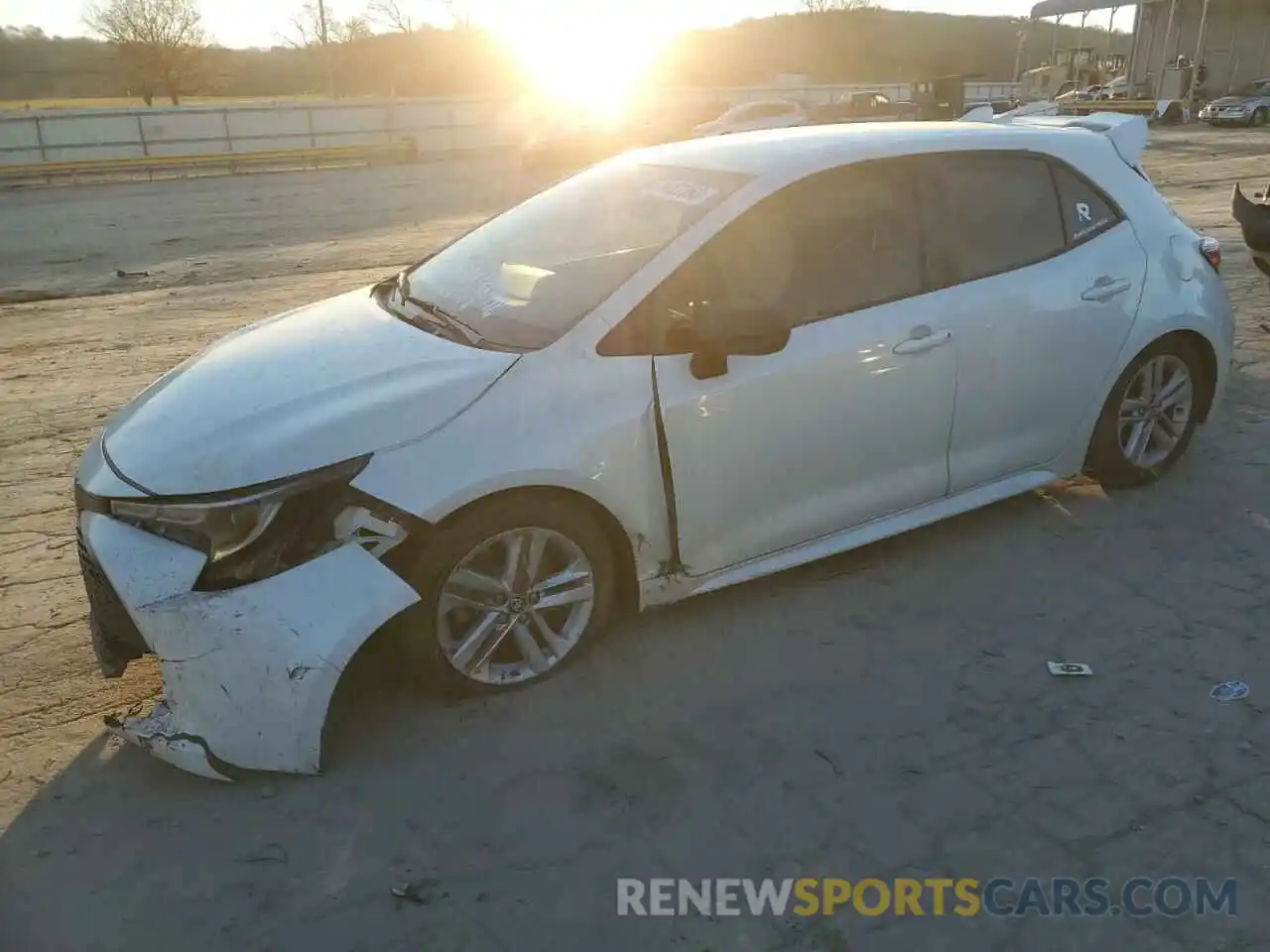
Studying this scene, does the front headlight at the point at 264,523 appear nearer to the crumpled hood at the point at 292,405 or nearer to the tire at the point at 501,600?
the crumpled hood at the point at 292,405

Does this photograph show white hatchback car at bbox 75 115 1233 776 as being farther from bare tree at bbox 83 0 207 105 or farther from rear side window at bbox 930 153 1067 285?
bare tree at bbox 83 0 207 105

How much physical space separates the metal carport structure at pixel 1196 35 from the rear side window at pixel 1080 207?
117ft

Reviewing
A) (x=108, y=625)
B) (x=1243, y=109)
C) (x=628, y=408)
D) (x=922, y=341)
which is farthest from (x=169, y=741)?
(x=1243, y=109)

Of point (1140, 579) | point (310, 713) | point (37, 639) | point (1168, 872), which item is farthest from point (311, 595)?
point (1140, 579)

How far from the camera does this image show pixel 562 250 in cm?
382

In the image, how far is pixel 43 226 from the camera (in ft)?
56.6

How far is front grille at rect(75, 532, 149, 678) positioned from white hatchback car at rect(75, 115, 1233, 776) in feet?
0.04

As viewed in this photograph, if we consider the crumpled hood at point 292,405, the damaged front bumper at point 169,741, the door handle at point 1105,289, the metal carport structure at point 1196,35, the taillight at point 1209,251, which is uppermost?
the metal carport structure at point 1196,35

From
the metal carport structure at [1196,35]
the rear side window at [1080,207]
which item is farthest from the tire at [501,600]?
the metal carport structure at [1196,35]

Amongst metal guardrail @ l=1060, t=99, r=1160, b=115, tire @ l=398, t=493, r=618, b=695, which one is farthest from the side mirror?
metal guardrail @ l=1060, t=99, r=1160, b=115

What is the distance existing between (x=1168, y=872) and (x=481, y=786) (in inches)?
72.7

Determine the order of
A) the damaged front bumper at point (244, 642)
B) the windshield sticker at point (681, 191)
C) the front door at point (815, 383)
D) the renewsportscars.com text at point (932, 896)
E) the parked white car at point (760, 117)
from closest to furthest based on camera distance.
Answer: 1. the renewsportscars.com text at point (932, 896)
2. the damaged front bumper at point (244, 642)
3. the front door at point (815, 383)
4. the windshield sticker at point (681, 191)
5. the parked white car at point (760, 117)

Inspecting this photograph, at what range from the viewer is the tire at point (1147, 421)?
4465 millimetres

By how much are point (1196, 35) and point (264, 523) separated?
4405 centimetres
